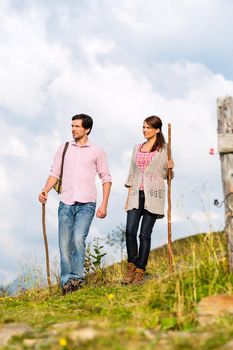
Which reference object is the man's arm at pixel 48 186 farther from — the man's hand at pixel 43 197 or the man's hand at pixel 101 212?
the man's hand at pixel 101 212

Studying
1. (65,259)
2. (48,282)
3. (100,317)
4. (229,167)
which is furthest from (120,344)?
(48,282)

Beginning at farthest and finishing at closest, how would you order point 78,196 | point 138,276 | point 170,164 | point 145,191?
point 138,276 < point 170,164 < point 145,191 < point 78,196

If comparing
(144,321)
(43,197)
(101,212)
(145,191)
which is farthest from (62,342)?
(43,197)

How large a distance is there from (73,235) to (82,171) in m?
0.95

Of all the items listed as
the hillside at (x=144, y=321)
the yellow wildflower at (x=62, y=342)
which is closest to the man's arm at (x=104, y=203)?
the hillside at (x=144, y=321)

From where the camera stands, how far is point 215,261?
7387 mm

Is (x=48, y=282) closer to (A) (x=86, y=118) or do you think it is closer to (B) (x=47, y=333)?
(A) (x=86, y=118)

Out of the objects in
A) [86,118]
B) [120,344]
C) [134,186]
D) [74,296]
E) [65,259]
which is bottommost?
[120,344]

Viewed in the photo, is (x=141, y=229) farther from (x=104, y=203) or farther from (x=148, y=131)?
(x=148, y=131)

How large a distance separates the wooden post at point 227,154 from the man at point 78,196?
8.96 feet

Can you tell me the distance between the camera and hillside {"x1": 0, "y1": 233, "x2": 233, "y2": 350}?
5.09 metres

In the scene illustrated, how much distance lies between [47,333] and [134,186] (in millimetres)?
4624

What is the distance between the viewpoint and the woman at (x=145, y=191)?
1001cm

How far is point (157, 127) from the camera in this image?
10141 millimetres
